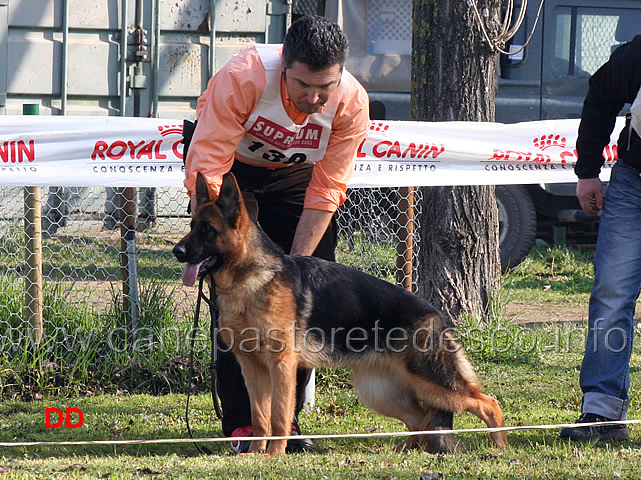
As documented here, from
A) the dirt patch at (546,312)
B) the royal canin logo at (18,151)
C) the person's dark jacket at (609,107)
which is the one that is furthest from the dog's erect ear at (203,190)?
the dirt patch at (546,312)

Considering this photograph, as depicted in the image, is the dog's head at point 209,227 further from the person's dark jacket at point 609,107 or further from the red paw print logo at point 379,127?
the red paw print logo at point 379,127

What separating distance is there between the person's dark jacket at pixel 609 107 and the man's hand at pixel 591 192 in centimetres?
3

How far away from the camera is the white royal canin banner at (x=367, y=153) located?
15.7 ft

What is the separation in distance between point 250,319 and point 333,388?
66.9 inches

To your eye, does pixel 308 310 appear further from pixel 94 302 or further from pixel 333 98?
pixel 94 302

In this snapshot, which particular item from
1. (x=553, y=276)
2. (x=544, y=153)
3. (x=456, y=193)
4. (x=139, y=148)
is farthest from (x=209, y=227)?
(x=553, y=276)

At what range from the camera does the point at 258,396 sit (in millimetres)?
3727

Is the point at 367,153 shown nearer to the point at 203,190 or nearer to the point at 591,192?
the point at 591,192

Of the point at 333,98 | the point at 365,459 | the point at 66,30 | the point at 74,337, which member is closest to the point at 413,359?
the point at 365,459

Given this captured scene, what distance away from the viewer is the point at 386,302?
151 inches

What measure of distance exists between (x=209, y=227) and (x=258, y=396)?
32.6 inches

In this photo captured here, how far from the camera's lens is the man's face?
3.37 m

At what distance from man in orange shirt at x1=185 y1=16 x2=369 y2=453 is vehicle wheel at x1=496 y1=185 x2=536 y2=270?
456 centimetres

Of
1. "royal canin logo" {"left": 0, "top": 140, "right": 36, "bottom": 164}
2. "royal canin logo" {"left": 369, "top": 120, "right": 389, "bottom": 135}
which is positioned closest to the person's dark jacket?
"royal canin logo" {"left": 369, "top": 120, "right": 389, "bottom": 135}
